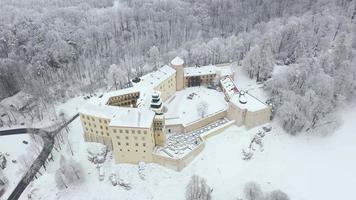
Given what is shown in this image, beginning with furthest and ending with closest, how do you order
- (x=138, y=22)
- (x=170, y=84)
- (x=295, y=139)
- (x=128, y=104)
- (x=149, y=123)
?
(x=138, y=22) < (x=170, y=84) < (x=128, y=104) < (x=295, y=139) < (x=149, y=123)

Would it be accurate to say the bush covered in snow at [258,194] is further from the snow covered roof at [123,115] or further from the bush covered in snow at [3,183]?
the bush covered in snow at [3,183]

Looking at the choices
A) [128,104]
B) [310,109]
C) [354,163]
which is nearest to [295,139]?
[310,109]

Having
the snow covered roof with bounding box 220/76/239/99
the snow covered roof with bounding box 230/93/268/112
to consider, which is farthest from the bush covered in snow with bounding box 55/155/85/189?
the snow covered roof with bounding box 220/76/239/99

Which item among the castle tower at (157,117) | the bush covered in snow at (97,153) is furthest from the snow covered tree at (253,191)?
the bush covered in snow at (97,153)

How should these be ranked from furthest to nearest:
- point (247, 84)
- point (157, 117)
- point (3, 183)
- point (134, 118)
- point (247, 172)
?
point (247, 84)
point (3, 183)
point (157, 117)
point (247, 172)
point (134, 118)

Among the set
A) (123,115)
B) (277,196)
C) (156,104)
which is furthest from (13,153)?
(277,196)

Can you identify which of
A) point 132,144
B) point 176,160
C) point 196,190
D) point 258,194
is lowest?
point 258,194

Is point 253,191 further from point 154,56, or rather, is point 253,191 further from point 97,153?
point 154,56

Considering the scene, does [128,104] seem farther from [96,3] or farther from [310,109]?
[96,3]

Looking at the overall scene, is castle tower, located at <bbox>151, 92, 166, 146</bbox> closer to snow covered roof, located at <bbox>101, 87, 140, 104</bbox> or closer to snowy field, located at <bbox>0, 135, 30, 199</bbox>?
snow covered roof, located at <bbox>101, 87, 140, 104</bbox>
